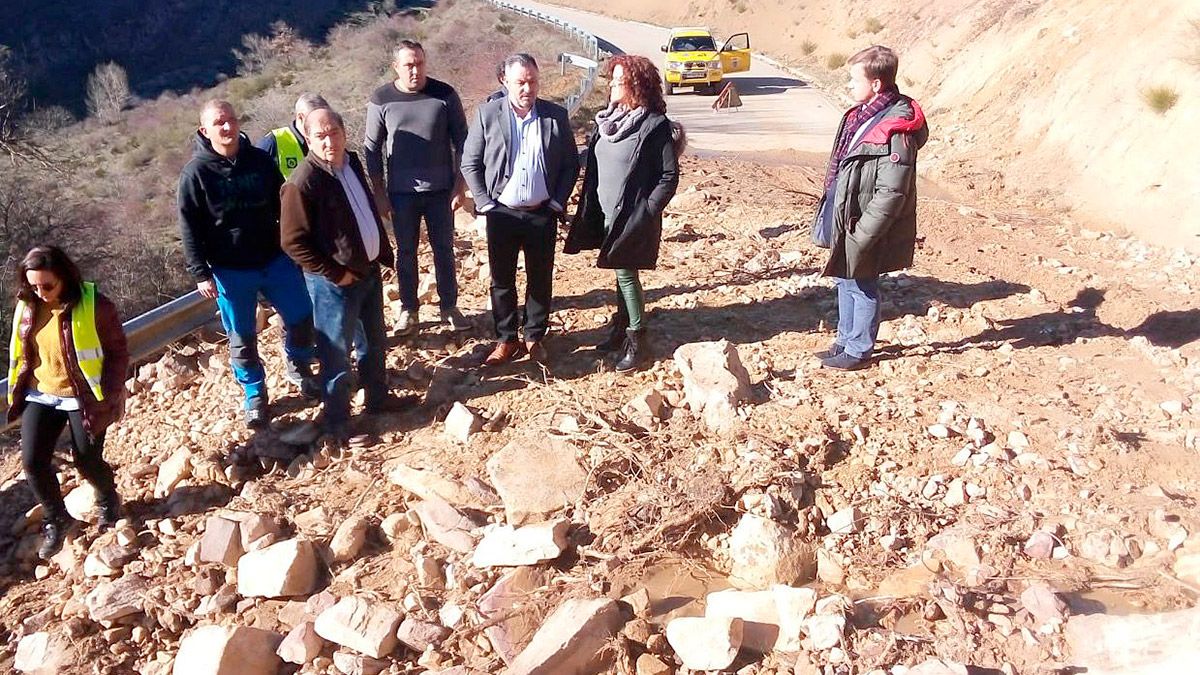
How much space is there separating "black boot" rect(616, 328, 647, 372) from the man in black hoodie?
1742 millimetres

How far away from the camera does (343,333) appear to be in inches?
164

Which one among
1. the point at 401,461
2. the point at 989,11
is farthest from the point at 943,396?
the point at 989,11

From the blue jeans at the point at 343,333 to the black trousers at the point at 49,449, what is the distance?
1.02 meters

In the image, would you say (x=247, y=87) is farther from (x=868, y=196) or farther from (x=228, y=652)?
(x=228, y=652)

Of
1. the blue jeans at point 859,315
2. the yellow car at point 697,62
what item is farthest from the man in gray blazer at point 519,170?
the yellow car at point 697,62

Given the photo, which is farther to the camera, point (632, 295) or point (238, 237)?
point (632, 295)

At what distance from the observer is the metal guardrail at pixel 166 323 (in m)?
4.92

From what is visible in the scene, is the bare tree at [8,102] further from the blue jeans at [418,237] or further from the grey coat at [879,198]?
the grey coat at [879,198]

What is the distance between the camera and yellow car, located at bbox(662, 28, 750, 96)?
20047mm

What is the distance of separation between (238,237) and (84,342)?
33.4 inches

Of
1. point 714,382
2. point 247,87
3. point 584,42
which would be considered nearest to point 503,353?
point 714,382

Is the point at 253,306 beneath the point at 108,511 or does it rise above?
above

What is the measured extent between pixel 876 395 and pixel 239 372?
332cm

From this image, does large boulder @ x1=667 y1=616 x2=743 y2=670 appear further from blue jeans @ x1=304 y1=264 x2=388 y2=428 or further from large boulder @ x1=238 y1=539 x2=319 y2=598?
blue jeans @ x1=304 y1=264 x2=388 y2=428
